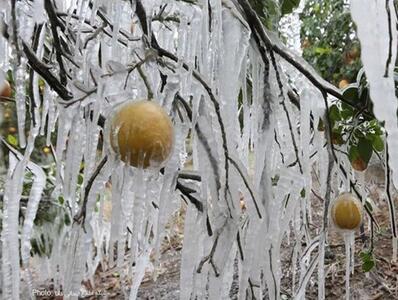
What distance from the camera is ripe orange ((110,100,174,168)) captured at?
1.74ft

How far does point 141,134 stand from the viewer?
528mm

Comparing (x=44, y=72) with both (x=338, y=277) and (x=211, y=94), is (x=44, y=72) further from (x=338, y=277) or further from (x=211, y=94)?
(x=338, y=277)

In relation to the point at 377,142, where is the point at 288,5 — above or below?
above

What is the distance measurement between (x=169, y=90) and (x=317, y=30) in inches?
107

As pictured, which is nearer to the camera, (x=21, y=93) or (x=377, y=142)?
(x=21, y=93)

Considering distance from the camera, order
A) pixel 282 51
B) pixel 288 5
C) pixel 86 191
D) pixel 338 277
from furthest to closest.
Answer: pixel 338 277
pixel 288 5
pixel 282 51
pixel 86 191

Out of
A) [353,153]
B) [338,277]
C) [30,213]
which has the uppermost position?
[353,153]

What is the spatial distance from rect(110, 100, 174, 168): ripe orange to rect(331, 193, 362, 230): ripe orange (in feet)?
1.46

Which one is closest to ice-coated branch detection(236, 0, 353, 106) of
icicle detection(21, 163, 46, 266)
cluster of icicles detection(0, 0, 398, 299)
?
cluster of icicles detection(0, 0, 398, 299)

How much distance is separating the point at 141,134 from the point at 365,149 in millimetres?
479

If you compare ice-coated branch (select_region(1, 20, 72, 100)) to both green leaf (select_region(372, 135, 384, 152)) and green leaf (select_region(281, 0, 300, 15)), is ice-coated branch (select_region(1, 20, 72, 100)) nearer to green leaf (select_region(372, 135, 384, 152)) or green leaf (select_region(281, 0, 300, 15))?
green leaf (select_region(281, 0, 300, 15))

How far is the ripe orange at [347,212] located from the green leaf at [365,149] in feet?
0.24

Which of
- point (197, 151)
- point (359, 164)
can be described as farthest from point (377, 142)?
point (197, 151)

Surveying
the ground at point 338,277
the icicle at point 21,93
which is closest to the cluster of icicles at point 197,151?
the icicle at point 21,93
